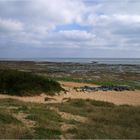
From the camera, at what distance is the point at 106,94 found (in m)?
23.1

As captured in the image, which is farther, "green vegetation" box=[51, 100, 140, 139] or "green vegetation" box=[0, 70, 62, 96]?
"green vegetation" box=[0, 70, 62, 96]

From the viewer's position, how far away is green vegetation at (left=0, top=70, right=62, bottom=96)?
19.9m

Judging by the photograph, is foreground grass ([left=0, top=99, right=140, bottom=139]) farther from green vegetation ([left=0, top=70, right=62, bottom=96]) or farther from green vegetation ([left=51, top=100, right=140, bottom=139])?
green vegetation ([left=0, top=70, right=62, bottom=96])

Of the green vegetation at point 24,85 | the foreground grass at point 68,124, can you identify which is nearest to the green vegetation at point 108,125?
the foreground grass at point 68,124

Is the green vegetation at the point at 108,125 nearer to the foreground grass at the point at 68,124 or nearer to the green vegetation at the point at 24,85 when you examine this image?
the foreground grass at the point at 68,124

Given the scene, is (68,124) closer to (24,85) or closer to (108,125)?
(108,125)

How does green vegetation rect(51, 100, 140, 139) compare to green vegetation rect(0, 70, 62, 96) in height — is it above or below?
below

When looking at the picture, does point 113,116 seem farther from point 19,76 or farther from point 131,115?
point 19,76

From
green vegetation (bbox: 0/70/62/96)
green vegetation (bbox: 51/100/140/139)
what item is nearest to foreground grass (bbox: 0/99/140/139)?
green vegetation (bbox: 51/100/140/139)

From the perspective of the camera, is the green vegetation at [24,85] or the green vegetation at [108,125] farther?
the green vegetation at [24,85]

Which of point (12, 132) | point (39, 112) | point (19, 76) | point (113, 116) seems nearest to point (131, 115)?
point (113, 116)

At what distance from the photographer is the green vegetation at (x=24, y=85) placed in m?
19.9

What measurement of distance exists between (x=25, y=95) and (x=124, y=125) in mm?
9787

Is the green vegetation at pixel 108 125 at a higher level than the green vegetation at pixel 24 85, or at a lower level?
lower
